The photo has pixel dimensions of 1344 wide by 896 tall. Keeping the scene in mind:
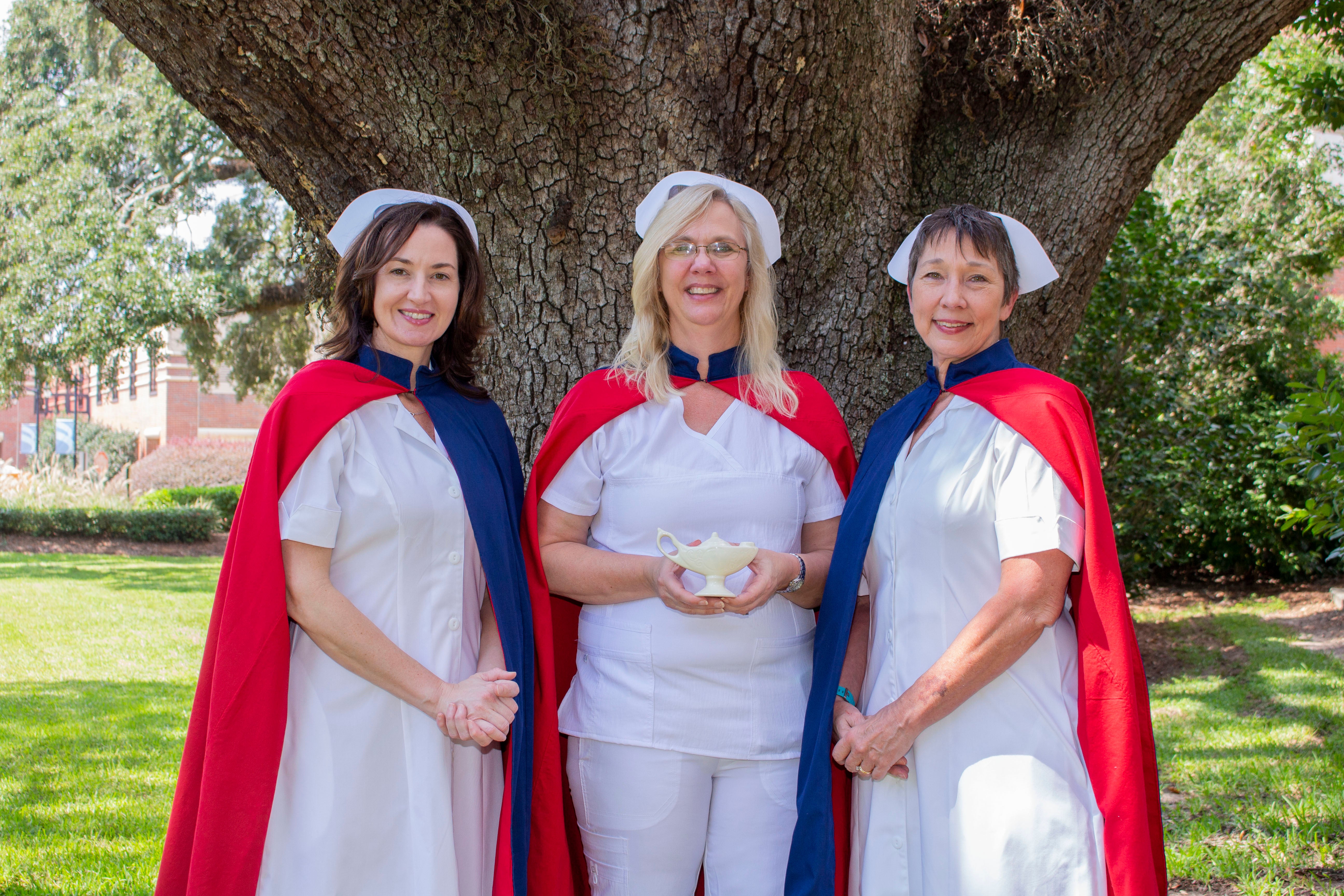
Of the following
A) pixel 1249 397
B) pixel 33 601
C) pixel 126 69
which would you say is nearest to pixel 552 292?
pixel 33 601

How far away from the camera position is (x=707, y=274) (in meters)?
2.57

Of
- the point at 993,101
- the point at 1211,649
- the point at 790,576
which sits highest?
the point at 993,101

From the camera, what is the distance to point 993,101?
359cm

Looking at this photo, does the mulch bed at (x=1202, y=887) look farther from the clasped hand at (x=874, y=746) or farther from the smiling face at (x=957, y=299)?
the smiling face at (x=957, y=299)

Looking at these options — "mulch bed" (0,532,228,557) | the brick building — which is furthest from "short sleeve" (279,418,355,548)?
the brick building

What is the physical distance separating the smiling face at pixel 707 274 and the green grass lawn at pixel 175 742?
3239mm

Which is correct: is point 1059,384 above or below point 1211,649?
above

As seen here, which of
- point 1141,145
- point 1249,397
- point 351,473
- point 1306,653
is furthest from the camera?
point 1249,397

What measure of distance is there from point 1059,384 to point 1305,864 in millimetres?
3122

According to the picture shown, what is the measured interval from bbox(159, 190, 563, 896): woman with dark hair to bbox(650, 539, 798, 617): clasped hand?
0.41 m

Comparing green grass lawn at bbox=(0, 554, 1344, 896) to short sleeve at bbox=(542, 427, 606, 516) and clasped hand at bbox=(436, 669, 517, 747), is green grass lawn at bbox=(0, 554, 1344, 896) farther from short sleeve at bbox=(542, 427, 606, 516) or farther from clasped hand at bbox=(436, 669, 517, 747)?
short sleeve at bbox=(542, 427, 606, 516)

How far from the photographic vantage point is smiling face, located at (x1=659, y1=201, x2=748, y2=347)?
102 inches

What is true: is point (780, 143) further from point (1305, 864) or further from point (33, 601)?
point (33, 601)

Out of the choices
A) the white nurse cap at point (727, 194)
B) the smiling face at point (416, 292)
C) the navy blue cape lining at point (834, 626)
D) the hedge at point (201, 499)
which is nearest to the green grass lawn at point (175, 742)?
the navy blue cape lining at point (834, 626)
